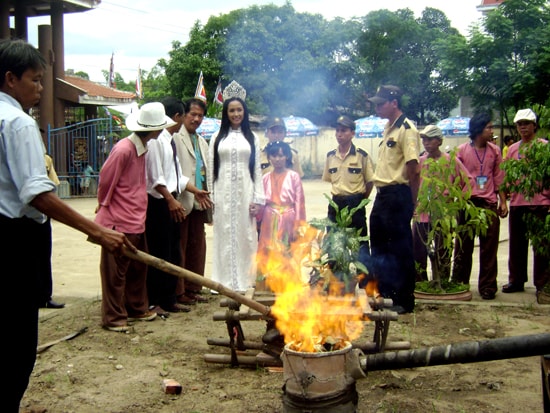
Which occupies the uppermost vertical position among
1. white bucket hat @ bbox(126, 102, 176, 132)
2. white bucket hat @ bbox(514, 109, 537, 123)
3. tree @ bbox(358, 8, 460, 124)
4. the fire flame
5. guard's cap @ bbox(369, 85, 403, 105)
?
tree @ bbox(358, 8, 460, 124)

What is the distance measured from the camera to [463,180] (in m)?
7.12

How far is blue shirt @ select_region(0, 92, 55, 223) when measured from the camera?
3.22 metres

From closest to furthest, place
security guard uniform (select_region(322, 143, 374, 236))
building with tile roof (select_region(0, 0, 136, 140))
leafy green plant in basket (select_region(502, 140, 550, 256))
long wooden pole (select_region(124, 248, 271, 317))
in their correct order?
long wooden pole (select_region(124, 248, 271, 317)) → leafy green plant in basket (select_region(502, 140, 550, 256)) → security guard uniform (select_region(322, 143, 374, 236)) → building with tile roof (select_region(0, 0, 136, 140))

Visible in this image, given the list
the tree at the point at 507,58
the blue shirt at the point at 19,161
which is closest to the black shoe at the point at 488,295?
the blue shirt at the point at 19,161

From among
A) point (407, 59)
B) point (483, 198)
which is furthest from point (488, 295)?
point (407, 59)

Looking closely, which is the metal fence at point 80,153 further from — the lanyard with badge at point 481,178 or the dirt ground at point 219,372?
the lanyard with badge at point 481,178

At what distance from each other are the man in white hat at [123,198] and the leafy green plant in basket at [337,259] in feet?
6.18

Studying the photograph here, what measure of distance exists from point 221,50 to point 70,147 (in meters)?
17.2

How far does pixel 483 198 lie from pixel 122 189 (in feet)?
13.6

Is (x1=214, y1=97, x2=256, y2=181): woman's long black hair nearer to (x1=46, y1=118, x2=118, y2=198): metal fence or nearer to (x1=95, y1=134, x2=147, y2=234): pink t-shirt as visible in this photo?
(x1=95, y1=134, x2=147, y2=234): pink t-shirt

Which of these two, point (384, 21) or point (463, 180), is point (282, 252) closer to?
point (463, 180)

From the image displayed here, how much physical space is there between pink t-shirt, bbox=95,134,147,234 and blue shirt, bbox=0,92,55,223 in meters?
2.65

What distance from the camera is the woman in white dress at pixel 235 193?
718 cm

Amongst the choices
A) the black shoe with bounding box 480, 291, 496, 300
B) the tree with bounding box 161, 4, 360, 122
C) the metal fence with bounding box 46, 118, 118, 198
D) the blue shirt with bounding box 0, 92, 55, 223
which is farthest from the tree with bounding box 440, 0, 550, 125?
the blue shirt with bounding box 0, 92, 55, 223
